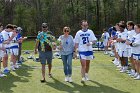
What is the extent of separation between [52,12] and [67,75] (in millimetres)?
41864

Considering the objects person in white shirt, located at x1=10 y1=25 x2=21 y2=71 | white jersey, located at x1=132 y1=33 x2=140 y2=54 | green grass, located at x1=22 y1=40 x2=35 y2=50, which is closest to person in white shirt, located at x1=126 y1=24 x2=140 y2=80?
white jersey, located at x1=132 y1=33 x2=140 y2=54

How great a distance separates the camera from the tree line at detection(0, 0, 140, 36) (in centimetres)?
5322

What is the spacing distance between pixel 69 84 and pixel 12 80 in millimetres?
2138

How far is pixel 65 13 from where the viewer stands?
181 feet

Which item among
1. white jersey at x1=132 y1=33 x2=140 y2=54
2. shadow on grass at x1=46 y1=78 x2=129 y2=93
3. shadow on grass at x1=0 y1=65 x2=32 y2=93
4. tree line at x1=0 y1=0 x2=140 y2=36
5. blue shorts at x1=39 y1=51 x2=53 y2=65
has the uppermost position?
tree line at x1=0 y1=0 x2=140 y2=36

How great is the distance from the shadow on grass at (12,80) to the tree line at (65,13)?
37155 millimetres

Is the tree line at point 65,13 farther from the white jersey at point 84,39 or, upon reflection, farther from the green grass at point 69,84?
the white jersey at point 84,39

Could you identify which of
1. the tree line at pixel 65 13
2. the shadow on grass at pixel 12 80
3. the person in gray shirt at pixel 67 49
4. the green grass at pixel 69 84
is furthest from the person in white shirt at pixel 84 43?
the tree line at pixel 65 13

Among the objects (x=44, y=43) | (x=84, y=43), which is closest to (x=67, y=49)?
(x=84, y=43)

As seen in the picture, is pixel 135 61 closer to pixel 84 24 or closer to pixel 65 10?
pixel 84 24

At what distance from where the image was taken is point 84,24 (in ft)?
40.4

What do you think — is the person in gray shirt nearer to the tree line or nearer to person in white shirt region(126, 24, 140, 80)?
person in white shirt region(126, 24, 140, 80)

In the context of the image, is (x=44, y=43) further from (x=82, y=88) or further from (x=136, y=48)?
(x=136, y=48)

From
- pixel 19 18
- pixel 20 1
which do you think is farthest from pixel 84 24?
pixel 20 1
